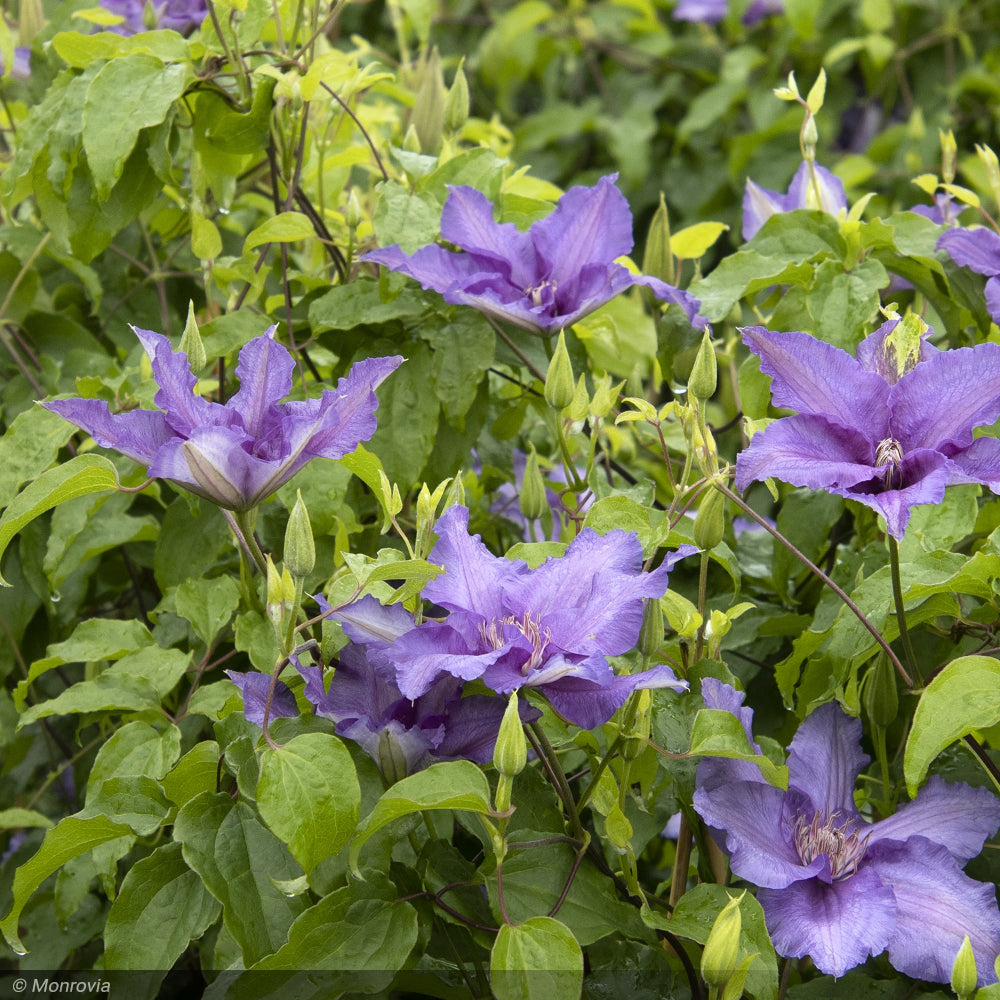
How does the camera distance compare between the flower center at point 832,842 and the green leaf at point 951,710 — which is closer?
the green leaf at point 951,710

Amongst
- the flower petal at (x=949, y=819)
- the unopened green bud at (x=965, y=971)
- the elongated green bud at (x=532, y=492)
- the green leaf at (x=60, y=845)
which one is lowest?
the flower petal at (x=949, y=819)

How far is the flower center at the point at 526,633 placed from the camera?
61 cm

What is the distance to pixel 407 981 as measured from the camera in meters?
0.69

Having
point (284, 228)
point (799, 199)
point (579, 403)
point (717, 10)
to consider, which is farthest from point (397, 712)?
point (717, 10)

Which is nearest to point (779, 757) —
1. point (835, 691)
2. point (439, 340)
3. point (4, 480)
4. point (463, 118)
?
point (835, 691)

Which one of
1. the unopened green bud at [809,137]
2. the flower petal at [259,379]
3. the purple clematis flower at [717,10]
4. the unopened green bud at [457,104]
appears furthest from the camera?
the purple clematis flower at [717,10]

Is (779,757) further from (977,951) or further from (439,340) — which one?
(439,340)

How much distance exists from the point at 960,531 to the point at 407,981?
1.42ft

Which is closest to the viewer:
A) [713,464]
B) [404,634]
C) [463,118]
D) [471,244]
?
[404,634]

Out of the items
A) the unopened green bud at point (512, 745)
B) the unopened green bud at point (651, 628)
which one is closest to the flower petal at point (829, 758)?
the unopened green bud at point (651, 628)

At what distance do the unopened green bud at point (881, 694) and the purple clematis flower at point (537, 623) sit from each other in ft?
0.46

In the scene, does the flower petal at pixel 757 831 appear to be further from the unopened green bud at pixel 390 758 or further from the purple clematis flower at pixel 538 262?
the purple clematis flower at pixel 538 262

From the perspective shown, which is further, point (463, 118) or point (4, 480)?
point (463, 118)

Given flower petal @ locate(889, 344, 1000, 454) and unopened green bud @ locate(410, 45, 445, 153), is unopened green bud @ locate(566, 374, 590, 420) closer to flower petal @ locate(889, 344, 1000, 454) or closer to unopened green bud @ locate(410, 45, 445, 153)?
flower petal @ locate(889, 344, 1000, 454)
